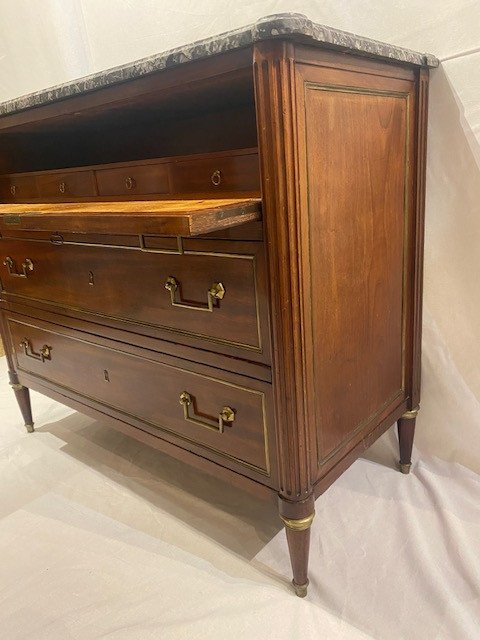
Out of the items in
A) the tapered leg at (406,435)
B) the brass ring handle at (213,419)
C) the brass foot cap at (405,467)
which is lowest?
the brass foot cap at (405,467)

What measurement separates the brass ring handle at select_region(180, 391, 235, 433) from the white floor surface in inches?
12.2

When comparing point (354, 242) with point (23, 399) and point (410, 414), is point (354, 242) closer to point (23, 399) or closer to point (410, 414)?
point (410, 414)

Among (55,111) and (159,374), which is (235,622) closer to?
(159,374)

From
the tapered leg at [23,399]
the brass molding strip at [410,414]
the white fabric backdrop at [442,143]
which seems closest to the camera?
the white fabric backdrop at [442,143]

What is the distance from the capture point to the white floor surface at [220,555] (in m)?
1.03

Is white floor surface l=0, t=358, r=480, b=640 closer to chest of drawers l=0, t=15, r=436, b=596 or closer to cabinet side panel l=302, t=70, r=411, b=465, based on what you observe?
chest of drawers l=0, t=15, r=436, b=596

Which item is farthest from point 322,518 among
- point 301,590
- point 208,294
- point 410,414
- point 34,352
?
point 34,352

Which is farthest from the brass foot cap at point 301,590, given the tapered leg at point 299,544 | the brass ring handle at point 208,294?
the brass ring handle at point 208,294

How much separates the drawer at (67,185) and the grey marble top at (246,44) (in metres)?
0.25

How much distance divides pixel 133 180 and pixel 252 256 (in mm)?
464

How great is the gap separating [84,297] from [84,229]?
43 centimetres

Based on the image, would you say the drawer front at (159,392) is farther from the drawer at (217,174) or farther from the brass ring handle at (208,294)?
the drawer at (217,174)

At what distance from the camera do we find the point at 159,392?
1.22 m

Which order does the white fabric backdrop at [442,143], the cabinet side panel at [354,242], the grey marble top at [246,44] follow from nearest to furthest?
the grey marble top at [246,44], the cabinet side panel at [354,242], the white fabric backdrop at [442,143]
